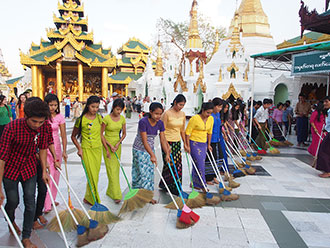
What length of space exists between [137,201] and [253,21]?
23.2 metres

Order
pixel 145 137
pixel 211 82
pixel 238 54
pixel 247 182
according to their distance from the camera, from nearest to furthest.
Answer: pixel 145 137, pixel 247 182, pixel 238 54, pixel 211 82

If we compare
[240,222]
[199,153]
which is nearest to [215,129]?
[199,153]

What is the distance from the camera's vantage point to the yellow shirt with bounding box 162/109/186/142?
13.1 ft

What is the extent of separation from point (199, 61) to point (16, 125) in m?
17.4

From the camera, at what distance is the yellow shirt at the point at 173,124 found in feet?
13.1

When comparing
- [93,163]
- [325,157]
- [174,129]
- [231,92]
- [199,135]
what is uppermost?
[231,92]

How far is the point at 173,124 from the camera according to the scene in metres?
3.99

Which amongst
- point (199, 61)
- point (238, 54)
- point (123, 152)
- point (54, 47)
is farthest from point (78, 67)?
point (123, 152)

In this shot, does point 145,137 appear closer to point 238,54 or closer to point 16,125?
point 16,125

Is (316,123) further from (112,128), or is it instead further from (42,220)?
(42,220)

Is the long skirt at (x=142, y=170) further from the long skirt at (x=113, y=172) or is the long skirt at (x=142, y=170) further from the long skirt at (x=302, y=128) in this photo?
the long skirt at (x=302, y=128)

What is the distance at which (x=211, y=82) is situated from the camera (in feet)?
58.4

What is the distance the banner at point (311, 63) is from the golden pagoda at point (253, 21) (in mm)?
15865

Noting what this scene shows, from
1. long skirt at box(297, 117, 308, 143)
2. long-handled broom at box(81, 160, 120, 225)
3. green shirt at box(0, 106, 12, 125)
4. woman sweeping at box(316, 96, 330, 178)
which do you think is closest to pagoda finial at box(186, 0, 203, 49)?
long skirt at box(297, 117, 308, 143)
